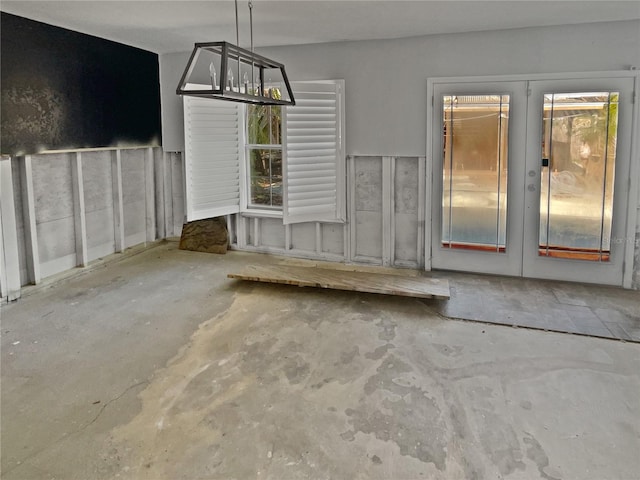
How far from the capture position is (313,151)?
17.6 ft

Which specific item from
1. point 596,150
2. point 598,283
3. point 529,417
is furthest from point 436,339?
point 596,150

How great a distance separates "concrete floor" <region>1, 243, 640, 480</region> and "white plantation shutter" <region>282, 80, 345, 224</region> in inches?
56.4

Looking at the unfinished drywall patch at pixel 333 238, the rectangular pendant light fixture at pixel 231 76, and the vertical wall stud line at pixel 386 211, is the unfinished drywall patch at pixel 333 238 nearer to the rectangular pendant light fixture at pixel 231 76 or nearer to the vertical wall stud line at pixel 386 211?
the vertical wall stud line at pixel 386 211

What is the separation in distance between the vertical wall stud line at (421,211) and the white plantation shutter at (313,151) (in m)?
0.87

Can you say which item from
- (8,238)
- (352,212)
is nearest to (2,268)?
(8,238)

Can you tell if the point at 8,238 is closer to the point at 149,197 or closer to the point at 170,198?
the point at 149,197

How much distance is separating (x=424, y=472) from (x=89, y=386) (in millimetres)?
2079

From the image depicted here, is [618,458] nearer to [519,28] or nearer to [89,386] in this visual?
[89,386]

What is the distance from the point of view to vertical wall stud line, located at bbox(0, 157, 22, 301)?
424 cm

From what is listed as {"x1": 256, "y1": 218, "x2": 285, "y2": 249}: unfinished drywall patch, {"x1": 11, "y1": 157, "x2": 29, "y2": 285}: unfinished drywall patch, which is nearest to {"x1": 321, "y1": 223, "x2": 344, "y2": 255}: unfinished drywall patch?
{"x1": 256, "y1": 218, "x2": 285, "y2": 249}: unfinished drywall patch

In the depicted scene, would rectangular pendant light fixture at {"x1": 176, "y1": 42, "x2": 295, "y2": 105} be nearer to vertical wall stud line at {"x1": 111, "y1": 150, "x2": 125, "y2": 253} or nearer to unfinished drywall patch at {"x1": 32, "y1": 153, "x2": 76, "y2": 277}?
unfinished drywall patch at {"x1": 32, "y1": 153, "x2": 76, "y2": 277}

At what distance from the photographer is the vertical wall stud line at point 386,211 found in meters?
5.34

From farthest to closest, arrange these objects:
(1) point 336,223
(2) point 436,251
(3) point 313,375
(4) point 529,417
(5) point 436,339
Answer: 1. (1) point 336,223
2. (2) point 436,251
3. (5) point 436,339
4. (3) point 313,375
5. (4) point 529,417

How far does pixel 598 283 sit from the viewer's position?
15.5ft
